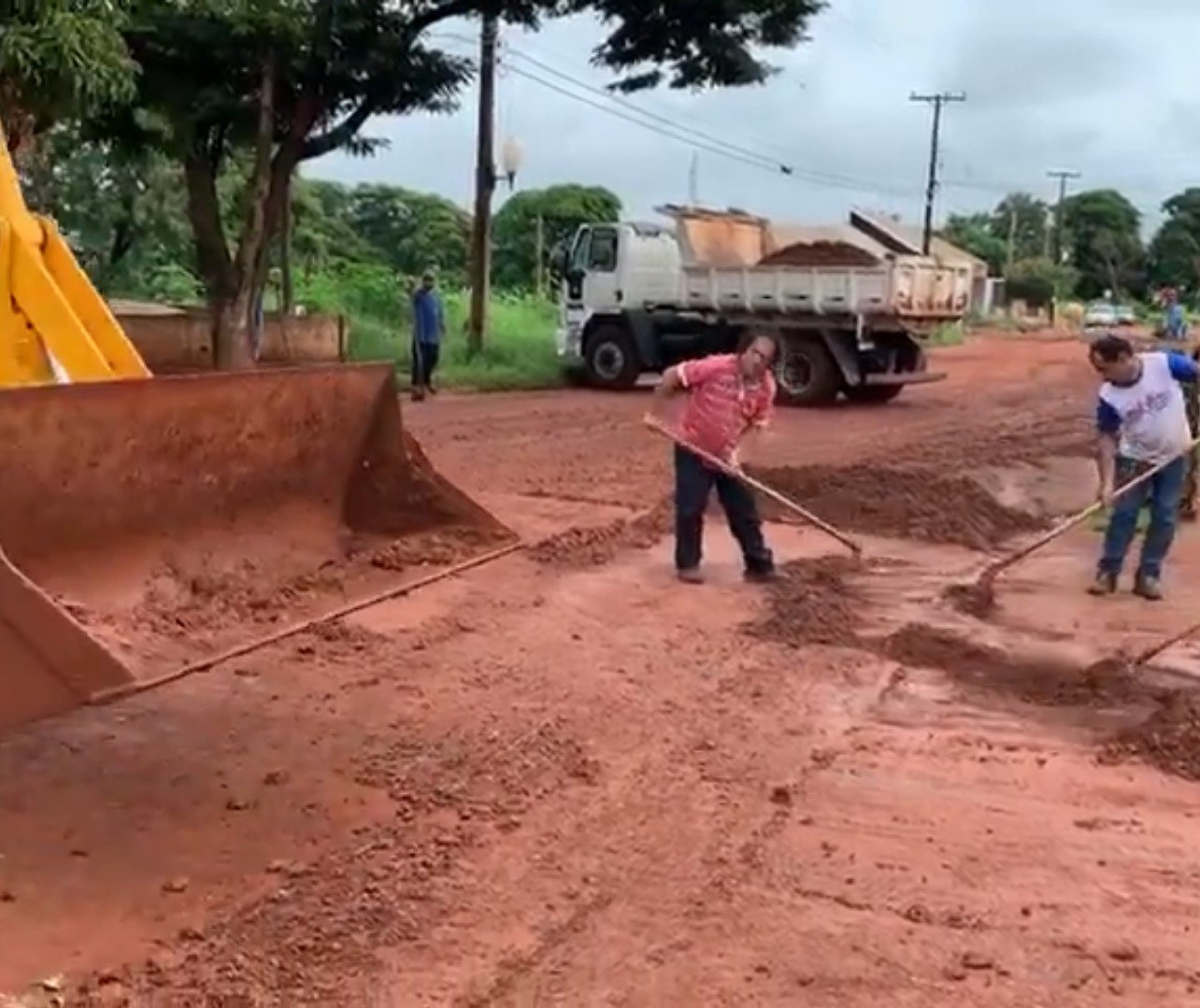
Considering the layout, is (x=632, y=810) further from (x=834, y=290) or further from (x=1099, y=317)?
(x=1099, y=317)

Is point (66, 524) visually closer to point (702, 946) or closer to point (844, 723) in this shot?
point (702, 946)

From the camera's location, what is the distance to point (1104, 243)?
98500mm

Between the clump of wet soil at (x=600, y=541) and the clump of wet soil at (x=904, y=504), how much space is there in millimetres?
1014

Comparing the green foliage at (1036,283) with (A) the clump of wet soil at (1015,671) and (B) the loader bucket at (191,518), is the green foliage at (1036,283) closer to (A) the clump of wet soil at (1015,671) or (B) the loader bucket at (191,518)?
(A) the clump of wet soil at (1015,671)

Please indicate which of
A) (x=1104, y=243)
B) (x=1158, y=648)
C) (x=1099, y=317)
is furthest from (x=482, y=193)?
(x=1104, y=243)

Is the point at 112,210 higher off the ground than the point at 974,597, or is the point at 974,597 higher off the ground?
the point at 112,210

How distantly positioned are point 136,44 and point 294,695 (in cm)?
1714

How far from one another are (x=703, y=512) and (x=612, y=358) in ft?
51.9

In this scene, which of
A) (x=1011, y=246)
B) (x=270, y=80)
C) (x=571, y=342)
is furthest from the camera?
(x=1011, y=246)

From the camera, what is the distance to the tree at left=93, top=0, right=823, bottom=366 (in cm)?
2162

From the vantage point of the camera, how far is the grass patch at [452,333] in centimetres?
2648

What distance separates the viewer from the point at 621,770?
6.30 meters

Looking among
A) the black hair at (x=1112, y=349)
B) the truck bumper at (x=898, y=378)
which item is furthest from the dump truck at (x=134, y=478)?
the truck bumper at (x=898, y=378)

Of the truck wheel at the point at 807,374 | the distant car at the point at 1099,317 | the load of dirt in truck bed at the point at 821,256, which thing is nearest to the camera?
the load of dirt in truck bed at the point at 821,256
